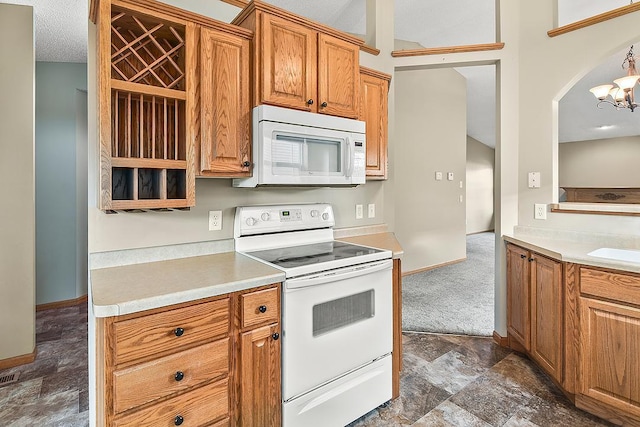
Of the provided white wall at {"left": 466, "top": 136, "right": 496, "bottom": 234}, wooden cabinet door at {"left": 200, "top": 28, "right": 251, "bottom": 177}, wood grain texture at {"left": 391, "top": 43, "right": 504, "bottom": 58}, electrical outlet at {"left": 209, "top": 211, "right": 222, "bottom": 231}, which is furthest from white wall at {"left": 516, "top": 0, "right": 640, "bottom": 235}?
white wall at {"left": 466, "top": 136, "right": 496, "bottom": 234}

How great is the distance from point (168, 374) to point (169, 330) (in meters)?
0.17

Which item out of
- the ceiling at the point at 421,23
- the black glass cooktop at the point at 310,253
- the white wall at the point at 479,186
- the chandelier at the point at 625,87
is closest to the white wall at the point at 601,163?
the white wall at the point at 479,186

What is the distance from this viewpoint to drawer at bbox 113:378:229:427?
3.97 feet

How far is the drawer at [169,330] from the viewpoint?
117cm

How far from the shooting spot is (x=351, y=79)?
2.12 metres

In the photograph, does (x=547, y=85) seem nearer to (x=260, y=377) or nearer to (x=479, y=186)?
(x=260, y=377)

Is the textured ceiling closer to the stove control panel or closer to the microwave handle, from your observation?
the stove control panel

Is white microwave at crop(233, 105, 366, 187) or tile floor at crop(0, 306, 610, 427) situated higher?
white microwave at crop(233, 105, 366, 187)

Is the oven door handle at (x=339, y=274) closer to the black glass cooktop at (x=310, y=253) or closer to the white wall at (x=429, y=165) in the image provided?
the black glass cooktop at (x=310, y=253)

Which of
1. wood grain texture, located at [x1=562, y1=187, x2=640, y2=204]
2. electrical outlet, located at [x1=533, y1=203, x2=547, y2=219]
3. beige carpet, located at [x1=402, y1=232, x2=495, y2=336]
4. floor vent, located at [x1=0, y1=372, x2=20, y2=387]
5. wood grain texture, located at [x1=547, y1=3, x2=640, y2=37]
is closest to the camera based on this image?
wood grain texture, located at [x1=547, y1=3, x2=640, y2=37]

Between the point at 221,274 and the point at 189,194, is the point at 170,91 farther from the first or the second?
the point at 221,274

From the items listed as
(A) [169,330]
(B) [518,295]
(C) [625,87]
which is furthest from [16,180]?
(C) [625,87]

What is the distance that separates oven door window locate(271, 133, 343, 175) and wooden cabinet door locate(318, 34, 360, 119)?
21 centimetres

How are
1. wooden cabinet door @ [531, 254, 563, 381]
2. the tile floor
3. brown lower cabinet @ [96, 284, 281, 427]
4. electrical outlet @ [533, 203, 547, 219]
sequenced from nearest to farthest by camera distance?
brown lower cabinet @ [96, 284, 281, 427], the tile floor, wooden cabinet door @ [531, 254, 563, 381], electrical outlet @ [533, 203, 547, 219]
